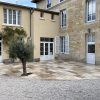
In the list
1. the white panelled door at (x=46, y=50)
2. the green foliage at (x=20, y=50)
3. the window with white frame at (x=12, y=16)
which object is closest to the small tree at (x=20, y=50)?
the green foliage at (x=20, y=50)

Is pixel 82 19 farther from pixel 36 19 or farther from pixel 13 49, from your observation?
pixel 13 49

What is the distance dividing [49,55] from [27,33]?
3913 mm

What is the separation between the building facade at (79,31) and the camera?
22664mm

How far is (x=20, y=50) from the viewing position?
617 inches

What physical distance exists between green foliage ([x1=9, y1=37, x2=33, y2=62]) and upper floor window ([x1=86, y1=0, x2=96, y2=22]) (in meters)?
9.44

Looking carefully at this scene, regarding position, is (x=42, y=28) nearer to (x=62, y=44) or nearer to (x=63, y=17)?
(x=63, y=17)

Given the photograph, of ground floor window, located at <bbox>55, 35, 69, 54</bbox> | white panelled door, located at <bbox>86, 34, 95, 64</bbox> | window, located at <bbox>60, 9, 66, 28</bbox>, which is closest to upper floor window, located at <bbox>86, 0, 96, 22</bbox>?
white panelled door, located at <bbox>86, 34, 95, 64</bbox>

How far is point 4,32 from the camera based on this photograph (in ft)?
78.6

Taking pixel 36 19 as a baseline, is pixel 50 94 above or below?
below

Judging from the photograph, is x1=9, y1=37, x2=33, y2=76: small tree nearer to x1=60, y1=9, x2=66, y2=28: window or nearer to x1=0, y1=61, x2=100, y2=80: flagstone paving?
x1=0, y1=61, x2=100, y2=80: flagstone paving

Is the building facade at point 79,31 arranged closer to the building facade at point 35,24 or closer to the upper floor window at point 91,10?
the upper floor window at point 91,10

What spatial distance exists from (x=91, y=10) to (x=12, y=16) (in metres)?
7.94

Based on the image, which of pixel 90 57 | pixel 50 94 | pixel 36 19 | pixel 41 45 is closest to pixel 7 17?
pixel 36 19

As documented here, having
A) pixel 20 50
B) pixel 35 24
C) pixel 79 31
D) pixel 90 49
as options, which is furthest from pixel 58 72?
pixel 35 24
